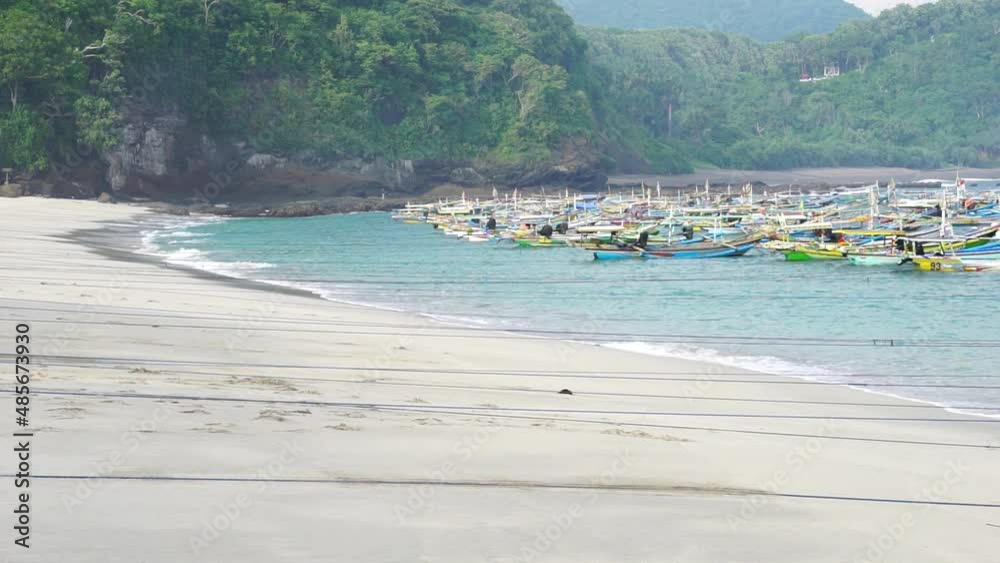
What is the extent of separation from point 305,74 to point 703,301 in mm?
79299

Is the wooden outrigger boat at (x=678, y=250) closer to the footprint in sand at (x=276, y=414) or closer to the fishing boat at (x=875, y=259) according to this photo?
the fishing boat at (x=875, y=259)

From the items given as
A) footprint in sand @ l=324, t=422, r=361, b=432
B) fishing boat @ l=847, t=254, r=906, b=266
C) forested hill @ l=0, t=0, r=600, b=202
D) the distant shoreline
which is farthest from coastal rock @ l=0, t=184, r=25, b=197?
footprint in sand @ l=324, t=422, r=361, b=432

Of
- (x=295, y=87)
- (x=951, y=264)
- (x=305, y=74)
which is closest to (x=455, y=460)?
(x=951, y=264)

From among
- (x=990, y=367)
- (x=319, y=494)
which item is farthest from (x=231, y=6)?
(x=319, y=494)

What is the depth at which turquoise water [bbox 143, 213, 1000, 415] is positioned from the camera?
18469mm

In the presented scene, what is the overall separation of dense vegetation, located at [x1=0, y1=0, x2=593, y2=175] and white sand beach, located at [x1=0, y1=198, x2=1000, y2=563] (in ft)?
224

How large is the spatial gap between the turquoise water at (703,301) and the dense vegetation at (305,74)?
33.7m

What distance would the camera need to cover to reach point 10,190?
70938 millimetres

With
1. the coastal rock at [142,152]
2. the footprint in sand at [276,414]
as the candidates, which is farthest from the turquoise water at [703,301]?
the coastal rock at [142,152]

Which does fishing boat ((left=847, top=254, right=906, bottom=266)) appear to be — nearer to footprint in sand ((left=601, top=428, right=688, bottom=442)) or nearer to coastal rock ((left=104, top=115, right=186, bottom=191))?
footprint in sand ((left=601, top=428, right=688, bottom=442))

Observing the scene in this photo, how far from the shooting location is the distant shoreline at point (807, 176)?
133288 millimetres

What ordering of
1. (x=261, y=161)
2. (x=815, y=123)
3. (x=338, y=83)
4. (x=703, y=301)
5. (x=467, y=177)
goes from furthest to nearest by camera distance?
(x=815, y=123) → (x=467, y=177) → (x=338, y=83) → (x=261, y=161) → (x=703, y=301)

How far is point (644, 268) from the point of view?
40.1 metres

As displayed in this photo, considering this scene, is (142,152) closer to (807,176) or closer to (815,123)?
(807,176)
